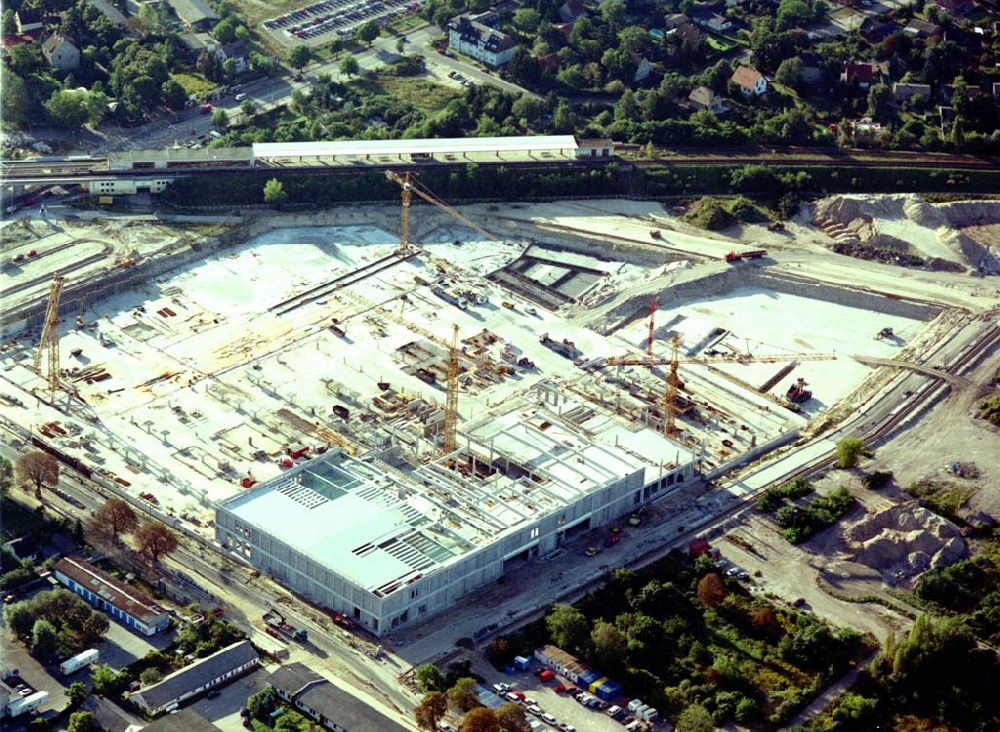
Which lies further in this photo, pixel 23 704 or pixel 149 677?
pixel 149 677

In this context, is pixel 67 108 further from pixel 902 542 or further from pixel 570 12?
pixel 902 542

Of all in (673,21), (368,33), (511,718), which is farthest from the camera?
(673,21)

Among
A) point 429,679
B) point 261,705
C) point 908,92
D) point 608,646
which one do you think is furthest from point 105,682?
point 908,92

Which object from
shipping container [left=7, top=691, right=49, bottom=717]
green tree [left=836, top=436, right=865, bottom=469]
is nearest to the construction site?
green tree [left=836, top=436, right=865, bottom=469]

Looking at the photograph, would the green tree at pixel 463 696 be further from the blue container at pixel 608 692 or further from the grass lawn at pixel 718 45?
the grass lawn at pixel 718 45

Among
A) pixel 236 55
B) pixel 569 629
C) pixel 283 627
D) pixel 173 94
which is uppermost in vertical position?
pixel 236 55

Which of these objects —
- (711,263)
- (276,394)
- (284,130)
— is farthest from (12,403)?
(711,263)
